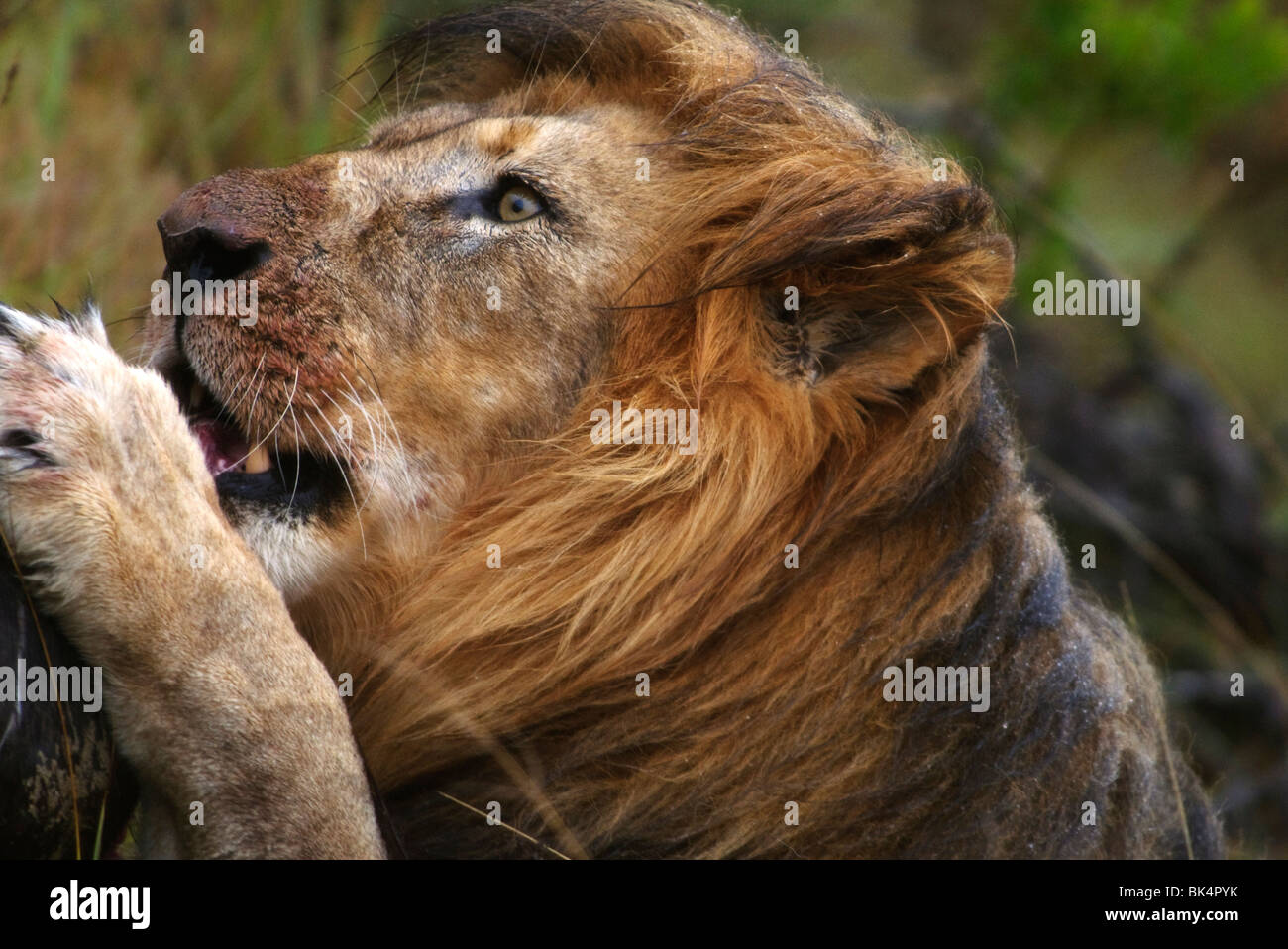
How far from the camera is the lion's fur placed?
2.46m

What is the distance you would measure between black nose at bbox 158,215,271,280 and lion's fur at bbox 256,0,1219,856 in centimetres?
56

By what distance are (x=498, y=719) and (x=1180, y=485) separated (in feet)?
15.0

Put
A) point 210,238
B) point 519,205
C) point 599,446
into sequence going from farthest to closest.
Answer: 1. point 519,205
2. point 599,446
3. point 210,238

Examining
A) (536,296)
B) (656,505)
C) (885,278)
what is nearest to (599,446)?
(656,505)

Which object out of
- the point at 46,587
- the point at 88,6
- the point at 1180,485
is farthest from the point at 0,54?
the point at 1180,485

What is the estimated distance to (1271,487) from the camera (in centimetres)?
644

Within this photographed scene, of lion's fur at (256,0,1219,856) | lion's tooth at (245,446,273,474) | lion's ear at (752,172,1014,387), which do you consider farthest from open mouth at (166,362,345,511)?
lion's ear at (752,172,1014,387)

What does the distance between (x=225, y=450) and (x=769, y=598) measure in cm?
100

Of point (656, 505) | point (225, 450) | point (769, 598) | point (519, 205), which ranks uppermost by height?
point (519, 205)

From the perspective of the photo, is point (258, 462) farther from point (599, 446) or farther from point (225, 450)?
point (599, 446)

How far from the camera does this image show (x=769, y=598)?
2.53 m

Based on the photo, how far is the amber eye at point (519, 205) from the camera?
2.67 m

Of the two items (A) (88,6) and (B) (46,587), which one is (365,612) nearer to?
(B) (46,587)

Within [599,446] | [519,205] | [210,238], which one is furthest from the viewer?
[519,205]
